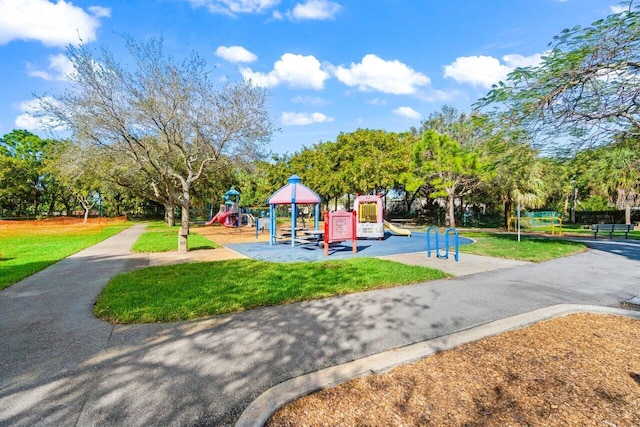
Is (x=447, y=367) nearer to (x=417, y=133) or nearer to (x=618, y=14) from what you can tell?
(x=618, y=14)

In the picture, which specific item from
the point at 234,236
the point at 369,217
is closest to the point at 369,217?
the point at 369,217

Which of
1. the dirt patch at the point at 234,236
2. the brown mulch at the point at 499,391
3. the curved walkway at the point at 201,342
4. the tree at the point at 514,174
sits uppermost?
the tree at the point at 514,174

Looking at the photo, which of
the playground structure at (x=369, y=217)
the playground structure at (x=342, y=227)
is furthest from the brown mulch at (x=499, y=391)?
the playground structure at (x=369, y=217)

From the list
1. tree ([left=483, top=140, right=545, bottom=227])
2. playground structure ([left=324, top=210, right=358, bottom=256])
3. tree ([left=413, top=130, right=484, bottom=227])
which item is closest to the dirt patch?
playground structure ([left=324, top=210, right=358, bottom=256])

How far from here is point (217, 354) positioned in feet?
11.3

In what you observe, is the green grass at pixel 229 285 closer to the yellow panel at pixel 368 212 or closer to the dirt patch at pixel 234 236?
the dirt patch at pixel 234 236

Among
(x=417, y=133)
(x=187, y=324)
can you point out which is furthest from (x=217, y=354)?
(x=417, y=133)

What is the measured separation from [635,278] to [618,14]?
609 centimetres

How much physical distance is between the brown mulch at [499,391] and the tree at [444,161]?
2162 cm

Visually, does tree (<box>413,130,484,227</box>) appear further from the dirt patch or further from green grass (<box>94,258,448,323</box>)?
green grass (<box>94,258,448,323</box>)

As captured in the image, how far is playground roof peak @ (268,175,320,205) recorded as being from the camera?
48.8 feet

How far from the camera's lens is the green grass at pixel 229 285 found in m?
4.89

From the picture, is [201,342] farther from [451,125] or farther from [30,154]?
[30,154]

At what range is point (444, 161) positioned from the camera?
24.6 metres
